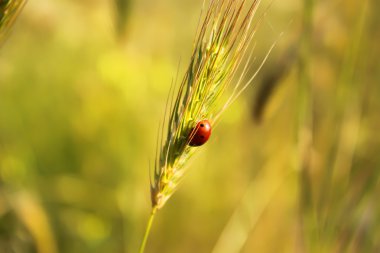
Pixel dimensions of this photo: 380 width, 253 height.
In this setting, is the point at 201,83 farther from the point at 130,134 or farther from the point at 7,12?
the point at 130,134

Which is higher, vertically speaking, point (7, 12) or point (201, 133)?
point (7, 12)

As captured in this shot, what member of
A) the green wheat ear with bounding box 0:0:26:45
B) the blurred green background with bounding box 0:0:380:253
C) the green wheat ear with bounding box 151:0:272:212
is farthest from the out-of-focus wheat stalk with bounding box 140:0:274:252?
the blurred green background with bounding box 0:0:380:253

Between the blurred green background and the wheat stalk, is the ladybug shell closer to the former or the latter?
the wheat stalk

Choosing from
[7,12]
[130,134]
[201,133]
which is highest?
[7,12]

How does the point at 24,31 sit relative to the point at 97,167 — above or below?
above

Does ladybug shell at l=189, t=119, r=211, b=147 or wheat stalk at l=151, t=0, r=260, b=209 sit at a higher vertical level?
wheat stalk at l=151, t=0, r=260, b=209

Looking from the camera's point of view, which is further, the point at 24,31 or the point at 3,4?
the point at 24,31

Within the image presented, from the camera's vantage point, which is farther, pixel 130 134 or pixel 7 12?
pixel 130 134

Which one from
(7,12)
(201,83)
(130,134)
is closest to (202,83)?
(201,83)

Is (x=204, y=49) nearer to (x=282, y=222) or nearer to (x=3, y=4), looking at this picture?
(x=3, y=4)

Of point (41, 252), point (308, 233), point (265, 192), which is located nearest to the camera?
point (308, 233)

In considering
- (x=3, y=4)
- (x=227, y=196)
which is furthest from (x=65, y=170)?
(x=3, y=4)
